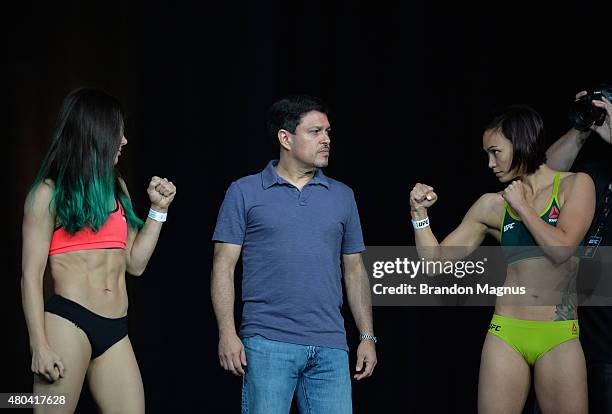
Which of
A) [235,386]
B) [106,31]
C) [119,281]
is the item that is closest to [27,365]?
[235,386]

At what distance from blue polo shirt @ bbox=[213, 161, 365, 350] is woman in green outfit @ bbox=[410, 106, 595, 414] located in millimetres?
370

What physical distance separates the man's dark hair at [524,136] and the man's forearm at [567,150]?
22 centimetres

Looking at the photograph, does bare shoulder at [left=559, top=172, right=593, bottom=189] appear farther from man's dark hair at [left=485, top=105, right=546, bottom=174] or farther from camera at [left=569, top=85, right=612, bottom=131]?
camera at [left=569, top=85, right=612, bottom=131]

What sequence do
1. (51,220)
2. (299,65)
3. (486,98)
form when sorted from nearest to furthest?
(51,220) → (486,98) → (299,65)

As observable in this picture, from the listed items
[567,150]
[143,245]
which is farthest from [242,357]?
[567,150]

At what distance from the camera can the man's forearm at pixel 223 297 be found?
3166mm

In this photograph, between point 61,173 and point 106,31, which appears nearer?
point 61,173

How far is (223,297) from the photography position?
3193 mm

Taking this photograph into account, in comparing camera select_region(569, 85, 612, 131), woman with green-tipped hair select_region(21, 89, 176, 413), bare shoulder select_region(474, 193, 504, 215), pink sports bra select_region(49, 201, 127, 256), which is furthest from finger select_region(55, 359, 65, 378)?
camera select_region(569, 85, 612, 131)

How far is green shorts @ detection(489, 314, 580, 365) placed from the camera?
3197 mm

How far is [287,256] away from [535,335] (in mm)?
859

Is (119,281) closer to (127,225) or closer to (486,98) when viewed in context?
(127,225)

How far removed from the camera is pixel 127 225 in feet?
10.3

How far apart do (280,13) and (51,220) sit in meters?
2.19
